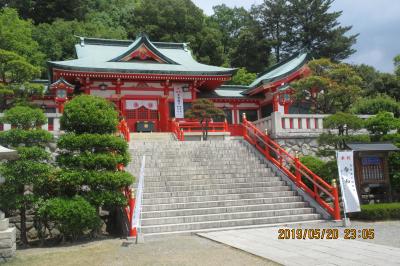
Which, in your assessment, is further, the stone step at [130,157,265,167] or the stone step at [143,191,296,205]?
the stone step at [130,157,265,167]

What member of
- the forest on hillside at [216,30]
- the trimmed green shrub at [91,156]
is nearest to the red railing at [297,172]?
the trimmed green shrub at [91,156]

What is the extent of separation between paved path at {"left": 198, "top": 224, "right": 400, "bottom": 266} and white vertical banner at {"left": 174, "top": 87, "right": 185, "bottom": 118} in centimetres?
1377

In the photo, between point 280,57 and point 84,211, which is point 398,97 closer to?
point 280,57

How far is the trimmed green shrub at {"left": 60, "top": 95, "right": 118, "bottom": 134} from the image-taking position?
1052 cm

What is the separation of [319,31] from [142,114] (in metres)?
30.1

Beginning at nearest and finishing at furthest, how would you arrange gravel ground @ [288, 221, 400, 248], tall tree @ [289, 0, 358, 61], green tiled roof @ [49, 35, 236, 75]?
1. gravel ground @ [288, 221, 400, 248]
2. green tiled roof @ [49, 35, 236, 75]
3. tall tree @ [289, 0, 358, 61]

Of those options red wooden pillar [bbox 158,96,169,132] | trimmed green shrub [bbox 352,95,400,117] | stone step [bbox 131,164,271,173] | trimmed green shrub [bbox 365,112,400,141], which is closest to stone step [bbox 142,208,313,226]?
stone step [bbox 131,164,271,173]

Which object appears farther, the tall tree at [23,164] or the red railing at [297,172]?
the red railing at [297,172]

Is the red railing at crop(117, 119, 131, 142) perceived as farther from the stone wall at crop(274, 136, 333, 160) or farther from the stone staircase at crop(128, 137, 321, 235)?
the stone wall at crop(274, 136, 333, 160)

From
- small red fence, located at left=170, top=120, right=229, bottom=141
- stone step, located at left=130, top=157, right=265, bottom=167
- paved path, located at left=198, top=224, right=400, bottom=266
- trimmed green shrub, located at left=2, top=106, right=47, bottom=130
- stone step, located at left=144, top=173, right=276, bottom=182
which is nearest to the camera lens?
paved path, located at left=198, top=224, right=400, bottom=266

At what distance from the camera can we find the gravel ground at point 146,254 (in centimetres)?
711

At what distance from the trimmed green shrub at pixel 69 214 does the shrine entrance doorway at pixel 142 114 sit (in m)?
12.5

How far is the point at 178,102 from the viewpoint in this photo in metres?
22.8

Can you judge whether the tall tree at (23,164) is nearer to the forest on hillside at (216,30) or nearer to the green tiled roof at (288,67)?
the green tiled roof at (288,67)
